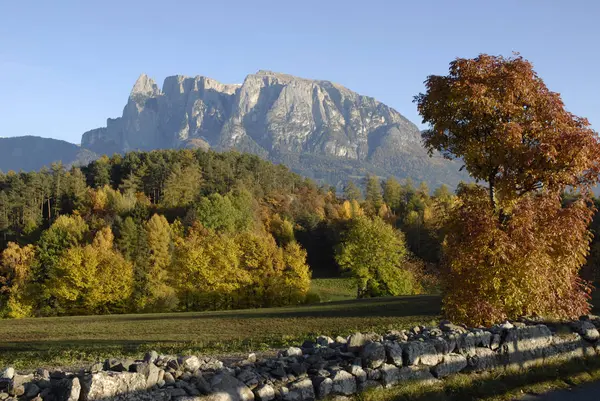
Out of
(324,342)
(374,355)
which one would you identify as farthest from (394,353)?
(324,342)

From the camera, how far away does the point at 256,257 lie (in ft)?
232

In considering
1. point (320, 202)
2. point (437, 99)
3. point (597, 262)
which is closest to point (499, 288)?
point (437, 99)

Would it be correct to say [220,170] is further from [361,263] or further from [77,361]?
[77,361]

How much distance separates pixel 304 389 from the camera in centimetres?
947

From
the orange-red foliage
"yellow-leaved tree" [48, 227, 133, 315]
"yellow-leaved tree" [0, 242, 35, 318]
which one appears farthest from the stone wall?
"yellow-leaved tree" [0, 242, 35, 318]

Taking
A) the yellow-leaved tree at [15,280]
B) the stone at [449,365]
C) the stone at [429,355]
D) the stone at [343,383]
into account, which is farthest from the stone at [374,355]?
the yellow-leaved tree at [15,280]

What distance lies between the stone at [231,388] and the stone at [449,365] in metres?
4.24

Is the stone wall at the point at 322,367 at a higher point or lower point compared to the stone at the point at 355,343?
lower

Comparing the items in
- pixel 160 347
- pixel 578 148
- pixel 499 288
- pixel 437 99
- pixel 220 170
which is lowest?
pixel 160 347

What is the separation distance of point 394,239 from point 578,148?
5114 cm

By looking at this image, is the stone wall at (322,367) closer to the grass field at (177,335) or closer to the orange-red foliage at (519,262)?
the orange-red foliage at (519,262)

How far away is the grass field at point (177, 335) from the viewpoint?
Answer: 20.6m

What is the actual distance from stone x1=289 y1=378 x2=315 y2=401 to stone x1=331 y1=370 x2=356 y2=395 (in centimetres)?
44

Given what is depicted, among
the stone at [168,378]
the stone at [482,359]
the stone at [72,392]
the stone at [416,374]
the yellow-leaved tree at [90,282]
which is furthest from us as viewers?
the yellow-leaved tree at [90,282]
